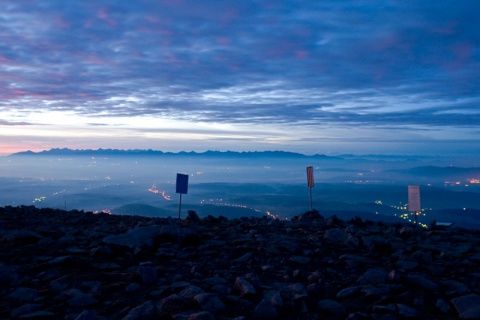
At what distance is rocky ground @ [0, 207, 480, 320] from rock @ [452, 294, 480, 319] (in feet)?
0.05

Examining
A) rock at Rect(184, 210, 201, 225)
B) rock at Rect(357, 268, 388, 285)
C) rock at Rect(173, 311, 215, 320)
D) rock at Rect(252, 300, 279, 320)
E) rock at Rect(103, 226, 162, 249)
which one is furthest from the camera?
rock at Rect(184, 210, 201, 225)

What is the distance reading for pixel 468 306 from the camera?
221 inches

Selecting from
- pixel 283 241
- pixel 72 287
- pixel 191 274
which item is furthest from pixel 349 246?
pixel 72 287

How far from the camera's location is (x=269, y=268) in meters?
7.79

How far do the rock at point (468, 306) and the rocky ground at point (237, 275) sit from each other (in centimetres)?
2

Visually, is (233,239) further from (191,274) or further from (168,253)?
(191,274)

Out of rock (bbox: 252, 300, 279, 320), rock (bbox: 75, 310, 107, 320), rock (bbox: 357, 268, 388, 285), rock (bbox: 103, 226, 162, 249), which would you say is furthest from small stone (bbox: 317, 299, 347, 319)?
rock (bbox: 103, 226, 162, 249)

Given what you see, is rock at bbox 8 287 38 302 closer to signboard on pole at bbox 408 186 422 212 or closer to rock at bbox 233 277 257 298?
rock at bbox 233 277 257 298

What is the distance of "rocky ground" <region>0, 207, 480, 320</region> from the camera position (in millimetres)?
5699

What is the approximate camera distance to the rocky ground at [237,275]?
18.7 ft

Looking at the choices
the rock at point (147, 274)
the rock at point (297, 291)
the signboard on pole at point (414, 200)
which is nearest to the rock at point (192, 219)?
the rock at point (147, 274)

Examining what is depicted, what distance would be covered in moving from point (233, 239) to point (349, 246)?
10.8 feet

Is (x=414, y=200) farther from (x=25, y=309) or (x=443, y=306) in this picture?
(x=25, y=309)

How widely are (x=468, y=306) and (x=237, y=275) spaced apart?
407cm
